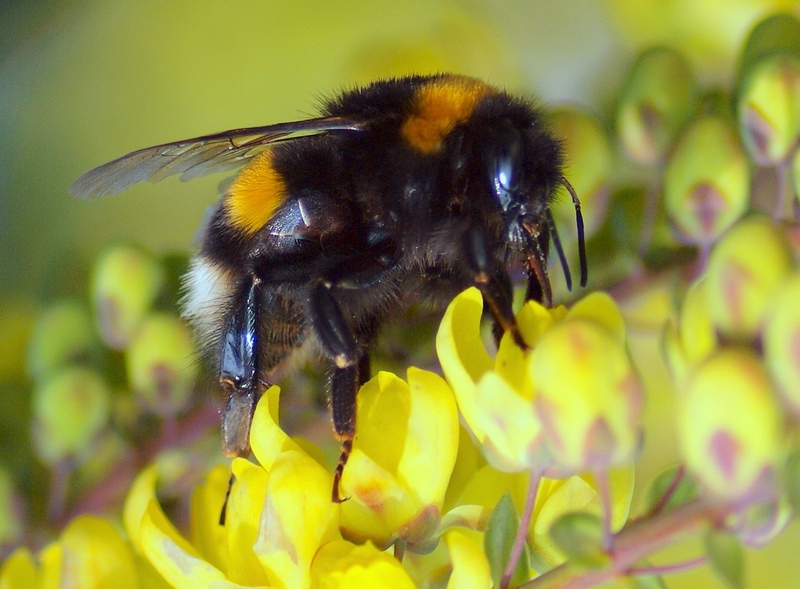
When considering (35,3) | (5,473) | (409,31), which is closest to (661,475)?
(5,473)

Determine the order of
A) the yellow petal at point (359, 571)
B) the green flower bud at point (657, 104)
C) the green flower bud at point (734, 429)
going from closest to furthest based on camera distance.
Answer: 1. the green flower bud at point (734, 429)
2. the yellow petal at point (359, 571)
3. the green flower bud at point (657, 104)

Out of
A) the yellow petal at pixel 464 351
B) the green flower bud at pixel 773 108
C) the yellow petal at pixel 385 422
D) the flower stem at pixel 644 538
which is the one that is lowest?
the flower stem at pixel 644 538

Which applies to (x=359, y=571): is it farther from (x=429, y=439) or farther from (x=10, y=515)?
(x=10, y=515)

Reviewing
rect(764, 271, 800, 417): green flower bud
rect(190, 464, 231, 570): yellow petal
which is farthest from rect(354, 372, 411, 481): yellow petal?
rect(764, 271, 800, 417): green flower bud

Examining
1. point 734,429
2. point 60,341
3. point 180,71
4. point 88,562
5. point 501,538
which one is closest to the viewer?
point 734,429

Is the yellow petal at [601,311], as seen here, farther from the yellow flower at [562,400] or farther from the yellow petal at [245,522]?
the yellow petal at [245,522]

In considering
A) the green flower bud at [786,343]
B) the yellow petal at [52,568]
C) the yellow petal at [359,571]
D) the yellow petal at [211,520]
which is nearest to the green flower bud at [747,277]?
the green flower bud at [786,343]

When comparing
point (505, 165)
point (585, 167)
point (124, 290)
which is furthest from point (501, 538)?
point (124, 290)

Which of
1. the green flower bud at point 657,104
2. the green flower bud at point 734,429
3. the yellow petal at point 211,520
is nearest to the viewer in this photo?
the green flower bud at point 734,429
